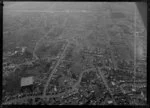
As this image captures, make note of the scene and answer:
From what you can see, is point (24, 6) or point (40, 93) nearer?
point (40, 93)

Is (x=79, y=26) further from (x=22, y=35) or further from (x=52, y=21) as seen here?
(x=22, y=35)

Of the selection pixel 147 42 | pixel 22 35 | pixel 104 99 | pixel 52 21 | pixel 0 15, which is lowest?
pixel 104 99

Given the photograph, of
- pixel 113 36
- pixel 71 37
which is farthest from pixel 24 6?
pixel 113 36

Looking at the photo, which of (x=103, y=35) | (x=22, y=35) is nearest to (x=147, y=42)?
(x=103, y=35)

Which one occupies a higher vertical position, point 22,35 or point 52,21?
point 52,21

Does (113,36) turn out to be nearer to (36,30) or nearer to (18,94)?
(36,30)

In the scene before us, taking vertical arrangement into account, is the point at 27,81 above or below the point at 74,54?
below
